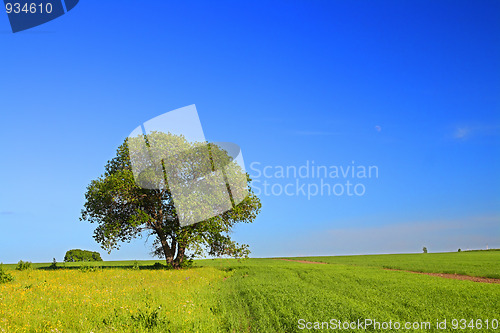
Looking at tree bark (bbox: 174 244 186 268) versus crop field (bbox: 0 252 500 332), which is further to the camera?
tree bark (bbox: 174 244 186 268)

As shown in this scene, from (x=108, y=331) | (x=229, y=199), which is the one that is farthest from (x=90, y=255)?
(x=108, y=331)

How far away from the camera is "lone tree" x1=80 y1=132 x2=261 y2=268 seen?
1359 inches

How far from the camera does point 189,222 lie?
1361 inches

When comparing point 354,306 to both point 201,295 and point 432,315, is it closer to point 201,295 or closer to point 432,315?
point 432,315

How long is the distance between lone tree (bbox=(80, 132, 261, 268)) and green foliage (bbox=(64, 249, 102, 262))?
3106 centimetres

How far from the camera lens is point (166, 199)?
37.0 metres

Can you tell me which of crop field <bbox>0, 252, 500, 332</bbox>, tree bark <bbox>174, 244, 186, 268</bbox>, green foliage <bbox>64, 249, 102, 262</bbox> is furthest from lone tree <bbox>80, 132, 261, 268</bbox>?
green foliage <bbox>64, 249, 102, 262</bbox>

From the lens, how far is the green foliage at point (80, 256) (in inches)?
2558

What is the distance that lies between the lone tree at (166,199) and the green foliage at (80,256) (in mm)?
31064

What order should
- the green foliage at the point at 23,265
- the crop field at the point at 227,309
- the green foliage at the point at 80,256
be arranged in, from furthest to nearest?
the green foliage at the point at 80,256
the green foliage at the point at 23,265
the crop field at the point at 227,309

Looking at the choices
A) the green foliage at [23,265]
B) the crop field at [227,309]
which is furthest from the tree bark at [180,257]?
the crop field at [227,309]

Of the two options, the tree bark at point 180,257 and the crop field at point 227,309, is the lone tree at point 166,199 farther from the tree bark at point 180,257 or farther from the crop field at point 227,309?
the crop field at point 227,309

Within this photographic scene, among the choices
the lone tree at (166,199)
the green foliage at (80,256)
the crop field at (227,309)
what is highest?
the lone tree at (166,199)

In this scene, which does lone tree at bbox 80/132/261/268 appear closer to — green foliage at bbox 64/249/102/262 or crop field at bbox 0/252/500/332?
crop field at bbox 0/252/500/332
